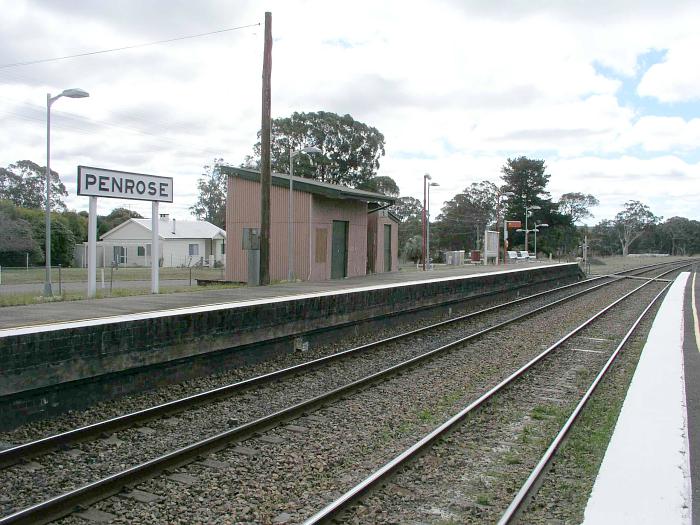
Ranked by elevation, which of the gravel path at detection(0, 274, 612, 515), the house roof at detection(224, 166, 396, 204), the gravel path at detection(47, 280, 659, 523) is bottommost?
the gravel path at detection(47, 280, 659, 523)

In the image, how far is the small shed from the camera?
107 feet

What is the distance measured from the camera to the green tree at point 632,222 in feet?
470

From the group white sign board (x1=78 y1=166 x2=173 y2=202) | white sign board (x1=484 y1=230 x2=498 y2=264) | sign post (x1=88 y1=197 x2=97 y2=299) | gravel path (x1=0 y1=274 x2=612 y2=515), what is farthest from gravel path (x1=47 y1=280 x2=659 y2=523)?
white sign board (x1=484 y1=230 x2=498 y2=264)

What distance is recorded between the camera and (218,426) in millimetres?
7539

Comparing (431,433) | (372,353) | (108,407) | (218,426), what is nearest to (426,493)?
(431,433)

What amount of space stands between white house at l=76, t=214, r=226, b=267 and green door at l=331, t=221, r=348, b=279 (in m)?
30.1

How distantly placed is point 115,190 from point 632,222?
142599 mm

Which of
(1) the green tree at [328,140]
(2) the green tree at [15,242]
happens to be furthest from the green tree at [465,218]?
(2) the green tree at [15,242]

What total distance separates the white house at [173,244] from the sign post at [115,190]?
37282 mm

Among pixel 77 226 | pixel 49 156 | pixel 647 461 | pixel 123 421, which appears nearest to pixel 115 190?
pixel 49 156

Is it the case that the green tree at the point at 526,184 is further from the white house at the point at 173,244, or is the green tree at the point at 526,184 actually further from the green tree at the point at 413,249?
the white house at the point at 173,244

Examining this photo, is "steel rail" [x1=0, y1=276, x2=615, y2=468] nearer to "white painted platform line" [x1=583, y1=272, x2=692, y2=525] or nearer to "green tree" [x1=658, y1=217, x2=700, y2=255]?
"white painted platform line" [x1=583, y1=272, x2=692, y2=525]

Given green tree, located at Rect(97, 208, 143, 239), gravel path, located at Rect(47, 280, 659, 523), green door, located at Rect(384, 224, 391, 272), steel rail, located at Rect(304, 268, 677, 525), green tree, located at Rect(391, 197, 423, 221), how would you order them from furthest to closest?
green tree, located at Rect(391, 197, 423, 221), green tree, located at Rect(97, 208, 143, 239), green door, located at Rect(384, 224, 391, 272), gravel path, located at Rect(47, 280, 659, 523), steel rail, located at Rect(304, 268, 677, 525)

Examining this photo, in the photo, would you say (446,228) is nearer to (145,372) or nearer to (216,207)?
(216,207)
